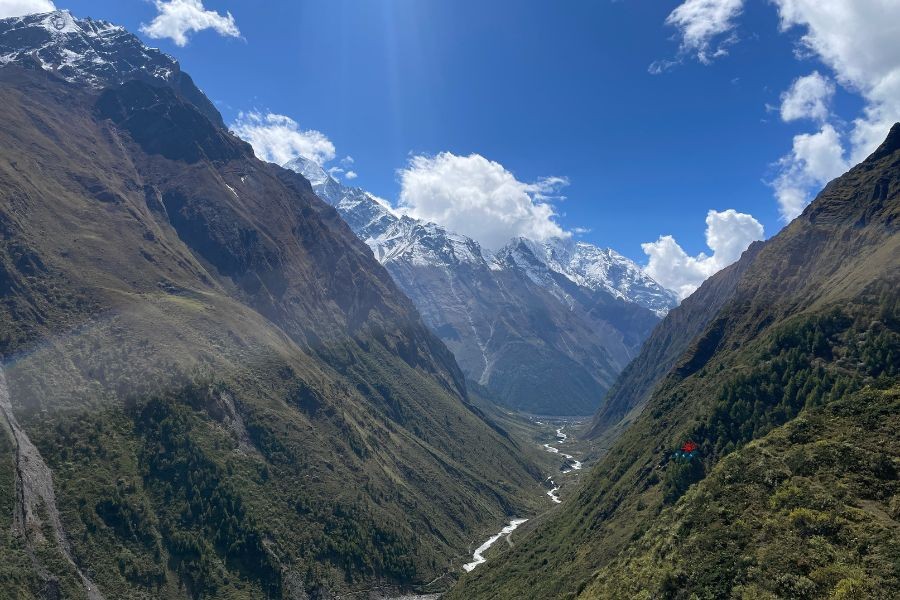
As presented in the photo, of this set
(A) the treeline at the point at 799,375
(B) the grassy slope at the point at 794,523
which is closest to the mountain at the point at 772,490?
(B) the grassy slope at the point at 794,523

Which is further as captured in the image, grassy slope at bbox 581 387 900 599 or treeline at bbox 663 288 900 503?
treeline at bbox 663 288 900 503

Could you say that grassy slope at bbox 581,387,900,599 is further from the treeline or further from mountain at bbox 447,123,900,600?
the treeline

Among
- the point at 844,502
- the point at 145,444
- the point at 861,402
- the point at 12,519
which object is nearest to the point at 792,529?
the point at 844,502

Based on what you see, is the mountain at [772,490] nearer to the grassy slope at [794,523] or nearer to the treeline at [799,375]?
the grassy slope at [794,523]

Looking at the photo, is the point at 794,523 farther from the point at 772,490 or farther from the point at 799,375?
the point at 799,375

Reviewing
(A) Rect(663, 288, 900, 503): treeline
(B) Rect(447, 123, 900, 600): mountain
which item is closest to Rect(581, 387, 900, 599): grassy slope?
(B) Rect(447, 123, 900, 600): mountain

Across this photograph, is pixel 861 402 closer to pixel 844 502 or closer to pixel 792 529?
pixel 844 502

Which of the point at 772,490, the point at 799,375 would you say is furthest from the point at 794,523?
the point at 799,375

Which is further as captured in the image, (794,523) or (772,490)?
(772,490)
